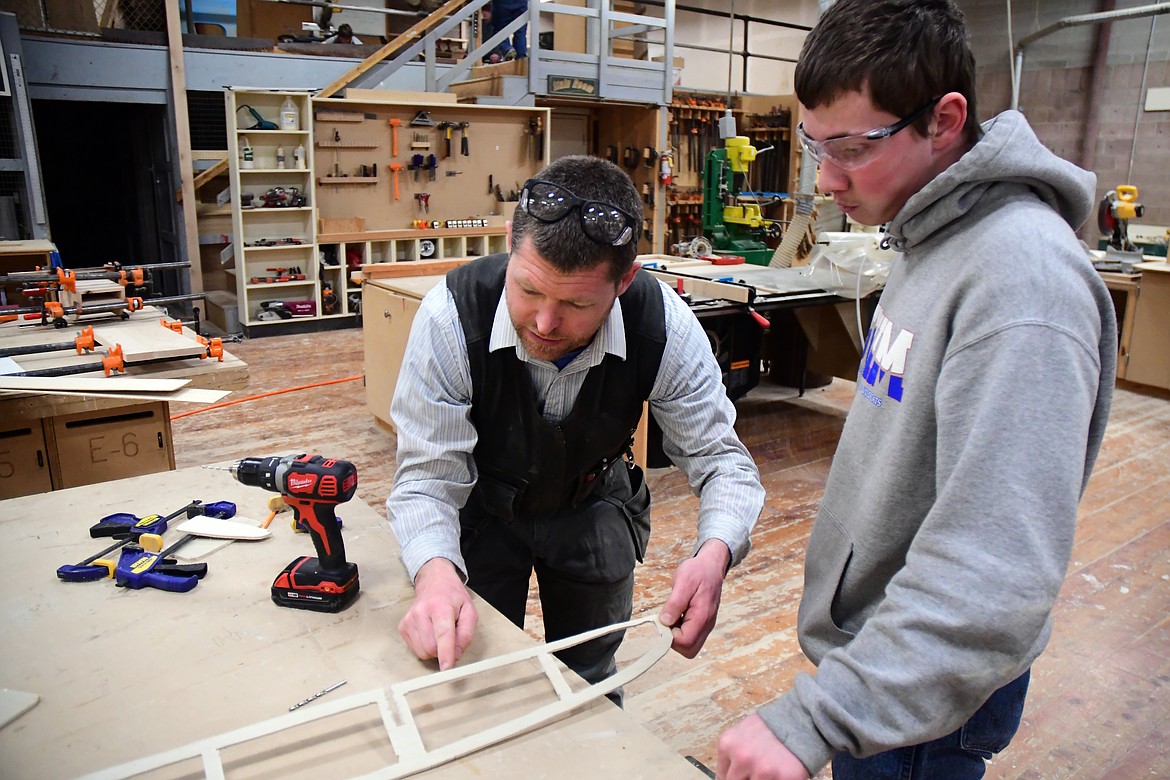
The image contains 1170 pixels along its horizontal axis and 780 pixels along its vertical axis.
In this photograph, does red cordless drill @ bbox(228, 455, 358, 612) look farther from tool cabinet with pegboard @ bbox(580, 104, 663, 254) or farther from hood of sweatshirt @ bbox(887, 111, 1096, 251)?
tool cabinet with pegboard @ bbox(580, 104, 663, 254)

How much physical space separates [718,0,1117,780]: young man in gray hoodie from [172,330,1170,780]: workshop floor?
68 cm

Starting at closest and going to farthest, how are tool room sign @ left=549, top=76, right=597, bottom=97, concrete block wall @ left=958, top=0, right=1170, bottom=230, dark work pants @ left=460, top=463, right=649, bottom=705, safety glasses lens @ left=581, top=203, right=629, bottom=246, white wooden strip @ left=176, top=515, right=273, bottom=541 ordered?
safety glasses lens @ left=581, top=203, right=629, bottom=246
white wooden strip @ left=176, top=515, right=273, bottom=541
dark work pants @ left=460, top=463, right=649, bottom=705
tool room sign @ left=549, top=76, right=597, bottom=97
concrete block wall @ left=958, top=0, right=1170, bottom=230

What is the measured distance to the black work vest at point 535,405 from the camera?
1388 millimetres

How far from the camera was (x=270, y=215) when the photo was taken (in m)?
6.31

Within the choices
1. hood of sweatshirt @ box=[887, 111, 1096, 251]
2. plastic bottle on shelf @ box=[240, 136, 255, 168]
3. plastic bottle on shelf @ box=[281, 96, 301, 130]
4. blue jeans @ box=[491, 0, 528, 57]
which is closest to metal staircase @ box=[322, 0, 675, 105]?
plastic bottle on shelf @ box=[281, 96, 301, 130]

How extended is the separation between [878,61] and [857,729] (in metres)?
0.68

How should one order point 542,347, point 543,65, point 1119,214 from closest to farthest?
1. point 542,347
2. point 1119,214
3. point 543,65

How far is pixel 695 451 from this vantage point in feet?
4.94

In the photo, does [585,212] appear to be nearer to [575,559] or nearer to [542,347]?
[542,347]

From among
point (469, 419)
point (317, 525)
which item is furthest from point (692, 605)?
point (317, 525)

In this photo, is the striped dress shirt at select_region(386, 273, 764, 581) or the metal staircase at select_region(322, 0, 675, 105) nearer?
the striped dress shirt at select_region(386, 273, 764, 581)

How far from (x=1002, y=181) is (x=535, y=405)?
2.61 ft

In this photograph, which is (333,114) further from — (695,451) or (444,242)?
(695,451)

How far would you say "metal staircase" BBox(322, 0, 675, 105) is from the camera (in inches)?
270
